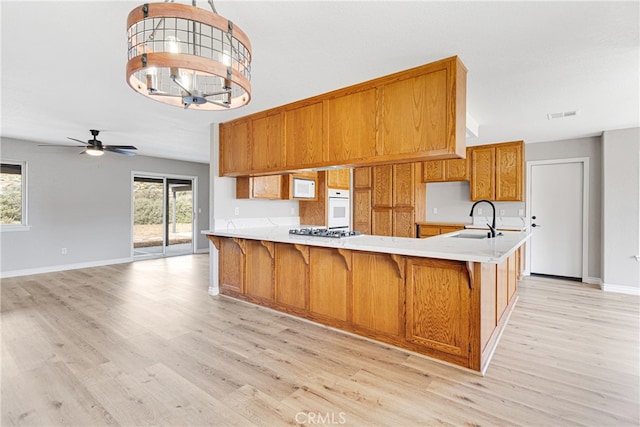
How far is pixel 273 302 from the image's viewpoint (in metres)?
3.59

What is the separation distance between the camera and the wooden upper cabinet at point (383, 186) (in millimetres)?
5914

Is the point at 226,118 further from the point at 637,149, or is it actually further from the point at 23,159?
the point at 637,149

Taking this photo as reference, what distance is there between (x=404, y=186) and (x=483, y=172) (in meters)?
1.32

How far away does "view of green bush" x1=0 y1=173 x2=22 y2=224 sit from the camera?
534cm

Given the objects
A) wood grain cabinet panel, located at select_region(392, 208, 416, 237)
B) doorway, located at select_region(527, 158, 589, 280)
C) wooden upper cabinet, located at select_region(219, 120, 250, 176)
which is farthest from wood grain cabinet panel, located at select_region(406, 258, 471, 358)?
doorway, located at select_region(527, 158, 589, 280)

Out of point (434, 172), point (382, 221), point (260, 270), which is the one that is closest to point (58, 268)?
point (260, 270)

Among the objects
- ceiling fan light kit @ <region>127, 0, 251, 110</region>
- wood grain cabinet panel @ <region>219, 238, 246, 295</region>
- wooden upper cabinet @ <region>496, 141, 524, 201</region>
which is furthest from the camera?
wooden upper cabinet @ <region>496, 141, 524, 201</region>

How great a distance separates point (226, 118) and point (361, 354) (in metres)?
3.27

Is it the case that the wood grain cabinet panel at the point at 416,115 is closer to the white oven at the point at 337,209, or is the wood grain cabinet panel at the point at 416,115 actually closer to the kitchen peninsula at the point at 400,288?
the kitchen peninsula at the point at 400,288

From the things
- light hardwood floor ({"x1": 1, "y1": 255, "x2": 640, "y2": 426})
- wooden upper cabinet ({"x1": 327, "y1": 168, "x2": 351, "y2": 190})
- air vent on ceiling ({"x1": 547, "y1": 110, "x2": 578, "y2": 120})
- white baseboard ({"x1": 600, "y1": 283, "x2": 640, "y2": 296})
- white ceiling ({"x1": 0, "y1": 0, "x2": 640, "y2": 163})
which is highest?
white ceiling ({"x1": 0, "y1": 0, "x2": 640, "y2": 163})

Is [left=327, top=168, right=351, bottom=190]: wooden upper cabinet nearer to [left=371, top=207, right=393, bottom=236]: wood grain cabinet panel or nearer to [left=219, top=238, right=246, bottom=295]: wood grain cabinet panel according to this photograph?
[left=371, top=207, right=393, bottom=236]: wood grain cabinet panel

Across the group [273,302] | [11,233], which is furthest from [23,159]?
[273,302]

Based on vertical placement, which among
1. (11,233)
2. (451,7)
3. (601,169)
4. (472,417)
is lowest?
(472,417)

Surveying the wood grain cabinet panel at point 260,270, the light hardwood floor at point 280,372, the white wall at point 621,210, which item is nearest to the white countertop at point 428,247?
the wood grain cabinet panel at point 260,270
